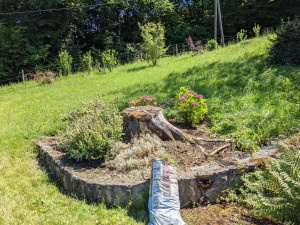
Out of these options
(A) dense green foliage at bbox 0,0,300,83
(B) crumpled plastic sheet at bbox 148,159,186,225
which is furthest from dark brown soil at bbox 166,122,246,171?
(A) dense green foliage at bbox 0,0,300,83

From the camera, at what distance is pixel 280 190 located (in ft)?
8.88

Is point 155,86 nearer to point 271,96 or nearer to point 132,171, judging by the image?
point 271,96

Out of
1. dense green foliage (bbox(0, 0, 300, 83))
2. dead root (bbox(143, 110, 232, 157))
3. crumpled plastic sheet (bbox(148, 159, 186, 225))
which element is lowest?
crumpled plastic sheet (bbox(148, 159, 186, 225))

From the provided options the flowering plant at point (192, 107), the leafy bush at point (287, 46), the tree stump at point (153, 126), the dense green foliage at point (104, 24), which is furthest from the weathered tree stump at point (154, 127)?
the dense green foliage at point (104, 24)

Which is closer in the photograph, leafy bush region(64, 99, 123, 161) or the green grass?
the green grass

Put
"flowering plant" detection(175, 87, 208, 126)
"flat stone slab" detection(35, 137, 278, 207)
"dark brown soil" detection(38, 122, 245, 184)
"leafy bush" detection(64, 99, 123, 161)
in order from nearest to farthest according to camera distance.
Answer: "flat stone slab" detection(35, 137, 278, 207)
"dark brown soil" detection(38, 122, 245, 184)
"leafy bush" detection(64, 99, 123, 161)
"flowering plant" detection(175, 87, 208, 126)

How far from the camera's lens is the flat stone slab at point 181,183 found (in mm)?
3135

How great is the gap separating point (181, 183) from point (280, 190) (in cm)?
116

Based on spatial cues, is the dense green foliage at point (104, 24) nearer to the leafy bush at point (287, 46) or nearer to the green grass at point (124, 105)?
the leafy bush at point (287, 46)

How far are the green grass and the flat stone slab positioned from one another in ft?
0.50

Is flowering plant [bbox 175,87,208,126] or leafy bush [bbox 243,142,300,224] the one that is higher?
flowering plant [bbox 175,87,208,126]

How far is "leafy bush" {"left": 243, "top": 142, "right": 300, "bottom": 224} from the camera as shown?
2.50 m

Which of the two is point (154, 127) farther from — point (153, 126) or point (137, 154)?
point (137, 154)

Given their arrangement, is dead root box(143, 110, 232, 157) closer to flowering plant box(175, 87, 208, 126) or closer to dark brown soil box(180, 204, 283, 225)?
flowering plant box(175, 87, 208, 126)
